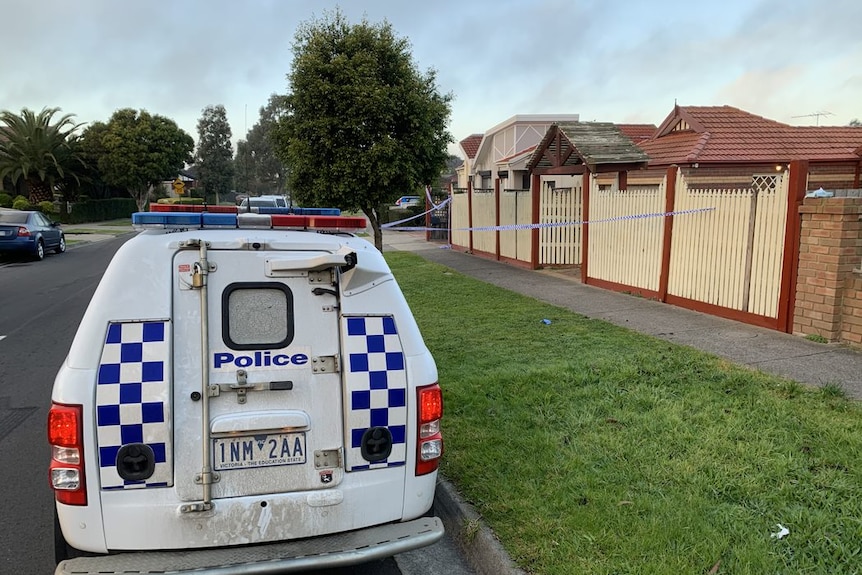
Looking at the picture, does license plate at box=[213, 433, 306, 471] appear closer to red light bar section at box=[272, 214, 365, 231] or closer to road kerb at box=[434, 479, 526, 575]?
red light bar section at box=[272, 214, 365, 231]

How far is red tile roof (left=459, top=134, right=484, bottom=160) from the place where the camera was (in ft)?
112

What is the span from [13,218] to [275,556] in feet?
63.4

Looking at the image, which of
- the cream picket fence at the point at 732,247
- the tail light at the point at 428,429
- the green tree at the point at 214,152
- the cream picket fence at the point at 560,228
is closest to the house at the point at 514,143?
the cream picket fence at the point at 560,228

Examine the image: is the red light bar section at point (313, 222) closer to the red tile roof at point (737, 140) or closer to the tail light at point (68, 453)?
the tail light at point (68, 453)

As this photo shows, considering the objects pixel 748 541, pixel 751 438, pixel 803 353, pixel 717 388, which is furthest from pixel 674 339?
pixel 748 541

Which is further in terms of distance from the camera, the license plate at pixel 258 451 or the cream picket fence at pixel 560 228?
the cream picket fence at pixel 560 228

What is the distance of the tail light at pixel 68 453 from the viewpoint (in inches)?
101

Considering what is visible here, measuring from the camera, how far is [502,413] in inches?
198

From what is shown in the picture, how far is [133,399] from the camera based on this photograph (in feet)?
8.59

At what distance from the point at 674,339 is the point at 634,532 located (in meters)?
4.37

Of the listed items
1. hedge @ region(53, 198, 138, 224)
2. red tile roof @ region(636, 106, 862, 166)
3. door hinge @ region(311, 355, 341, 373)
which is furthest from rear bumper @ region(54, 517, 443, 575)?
hedge @ region(53, 198, 138, 224)

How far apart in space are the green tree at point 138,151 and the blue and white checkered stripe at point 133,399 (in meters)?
43.1

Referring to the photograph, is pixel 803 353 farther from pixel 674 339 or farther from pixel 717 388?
pixel 717 388

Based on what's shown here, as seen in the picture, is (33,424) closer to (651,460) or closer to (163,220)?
(163,220)
